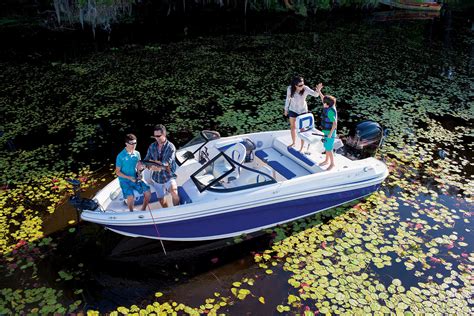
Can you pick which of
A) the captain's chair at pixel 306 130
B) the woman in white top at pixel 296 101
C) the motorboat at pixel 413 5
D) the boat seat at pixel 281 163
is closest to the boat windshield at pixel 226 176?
the boat seat at pixel 281 163

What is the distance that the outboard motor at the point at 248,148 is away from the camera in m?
7.75

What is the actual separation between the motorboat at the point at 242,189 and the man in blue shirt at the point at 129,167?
0.40m

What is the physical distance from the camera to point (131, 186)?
6.39m

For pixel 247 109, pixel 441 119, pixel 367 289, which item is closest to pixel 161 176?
pixel 367 289

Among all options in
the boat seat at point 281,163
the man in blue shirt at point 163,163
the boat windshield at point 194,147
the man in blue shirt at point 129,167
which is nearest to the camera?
the man in blue shirt at point 129,167

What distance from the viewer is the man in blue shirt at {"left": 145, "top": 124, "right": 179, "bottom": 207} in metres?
6.26

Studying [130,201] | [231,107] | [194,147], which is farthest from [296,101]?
[231,107]

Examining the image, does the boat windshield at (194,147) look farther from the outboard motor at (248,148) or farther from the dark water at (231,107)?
the dark water at (231,107)

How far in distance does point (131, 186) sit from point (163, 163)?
2.22 ft

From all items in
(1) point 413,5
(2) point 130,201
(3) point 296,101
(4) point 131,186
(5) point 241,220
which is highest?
(1) point 413,5

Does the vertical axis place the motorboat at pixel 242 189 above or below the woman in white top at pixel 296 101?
below

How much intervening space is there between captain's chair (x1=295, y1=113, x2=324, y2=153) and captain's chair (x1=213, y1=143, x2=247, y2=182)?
141cm

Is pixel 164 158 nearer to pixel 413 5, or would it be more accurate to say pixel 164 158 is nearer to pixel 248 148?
pixel 248 148

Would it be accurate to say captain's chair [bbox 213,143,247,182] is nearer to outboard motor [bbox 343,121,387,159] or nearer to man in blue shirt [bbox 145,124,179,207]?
man in blue shirt [bbox 145,124,179,207]
